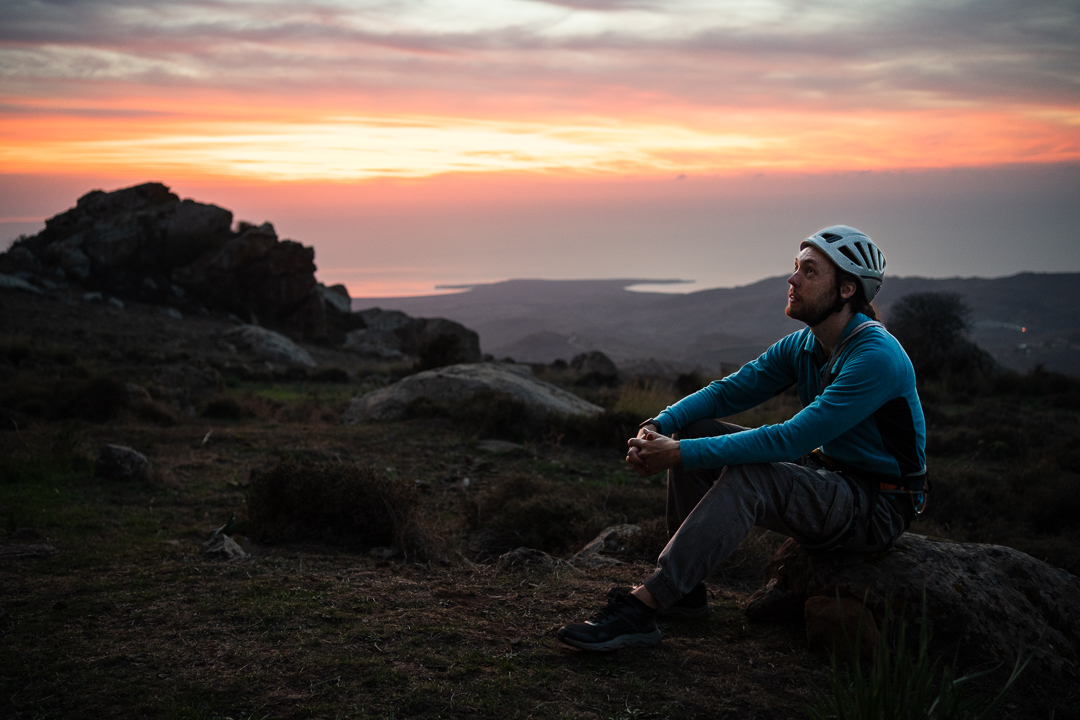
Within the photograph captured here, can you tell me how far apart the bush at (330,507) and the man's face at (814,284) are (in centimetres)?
337

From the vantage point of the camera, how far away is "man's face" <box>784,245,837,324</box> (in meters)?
3.56

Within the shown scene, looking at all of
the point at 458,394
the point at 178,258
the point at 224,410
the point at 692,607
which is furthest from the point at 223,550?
the point at 178,258

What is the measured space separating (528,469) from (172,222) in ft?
87.1

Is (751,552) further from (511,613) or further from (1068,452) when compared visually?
(1068,452)

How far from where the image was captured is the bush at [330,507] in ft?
19.0

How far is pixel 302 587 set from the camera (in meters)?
4.40

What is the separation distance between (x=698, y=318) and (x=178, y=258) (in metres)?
89.2

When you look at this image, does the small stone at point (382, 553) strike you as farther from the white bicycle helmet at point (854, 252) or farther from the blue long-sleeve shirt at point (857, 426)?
the white bicycle helmet at point (854, 252)

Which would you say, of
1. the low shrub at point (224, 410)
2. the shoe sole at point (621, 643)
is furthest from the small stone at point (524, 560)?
the low shrub at point (224, 410)

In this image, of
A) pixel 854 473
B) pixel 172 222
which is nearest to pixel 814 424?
pixel 854 473

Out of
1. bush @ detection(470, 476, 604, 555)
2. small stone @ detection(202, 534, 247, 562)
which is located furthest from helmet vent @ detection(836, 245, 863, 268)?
small stone @ detection(202, 534, 247, 562)

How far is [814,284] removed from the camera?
141 inches

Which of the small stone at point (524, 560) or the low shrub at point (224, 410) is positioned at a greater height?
the small stone at point (524, 560)

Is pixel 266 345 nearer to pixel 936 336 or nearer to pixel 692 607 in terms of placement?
pixel 936 336
